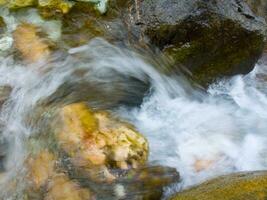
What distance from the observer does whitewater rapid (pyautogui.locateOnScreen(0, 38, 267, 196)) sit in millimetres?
5426

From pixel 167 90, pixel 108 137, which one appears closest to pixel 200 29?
pixel 167 90

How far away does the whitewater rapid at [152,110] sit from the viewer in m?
5.43

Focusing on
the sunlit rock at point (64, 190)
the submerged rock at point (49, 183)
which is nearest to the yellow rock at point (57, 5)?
the submerged rock at point (49, 183)

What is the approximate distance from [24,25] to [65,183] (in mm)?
2463

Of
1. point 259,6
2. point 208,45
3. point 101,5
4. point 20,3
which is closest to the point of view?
point 208,45

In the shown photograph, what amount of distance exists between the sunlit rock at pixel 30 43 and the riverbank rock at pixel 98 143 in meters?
1.08

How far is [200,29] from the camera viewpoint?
6.08 meters

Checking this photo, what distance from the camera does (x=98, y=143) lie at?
16.2 feet

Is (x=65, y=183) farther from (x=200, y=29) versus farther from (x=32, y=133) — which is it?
(x=200, y=29)

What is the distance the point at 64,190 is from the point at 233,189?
1.64m

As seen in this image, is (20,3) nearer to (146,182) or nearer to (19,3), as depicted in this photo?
(19,3)

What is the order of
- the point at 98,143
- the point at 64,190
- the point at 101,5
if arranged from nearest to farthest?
the point at 64,190 → the point at 98,143 → the point at 101,5

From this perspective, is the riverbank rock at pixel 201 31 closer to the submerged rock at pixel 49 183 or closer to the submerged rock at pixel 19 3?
the submerged rock at pixel 19 3

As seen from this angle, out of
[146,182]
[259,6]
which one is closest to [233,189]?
[146,182]
